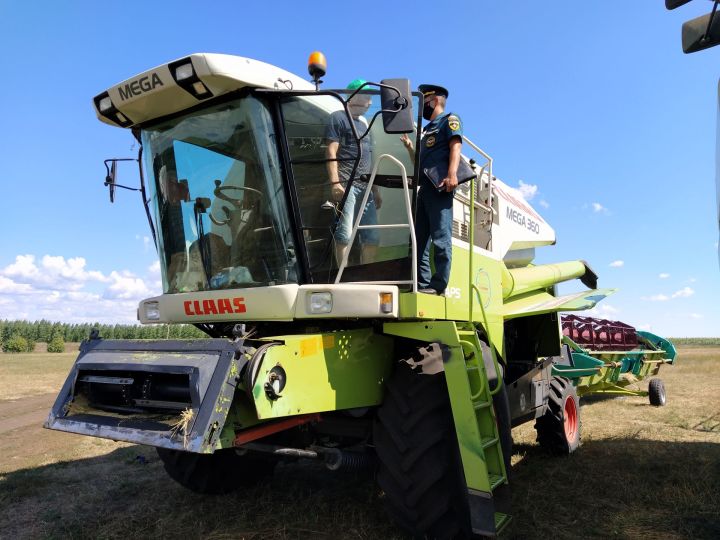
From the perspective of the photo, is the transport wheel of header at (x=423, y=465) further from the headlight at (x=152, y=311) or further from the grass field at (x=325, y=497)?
the headlight at (x=152, y=311)

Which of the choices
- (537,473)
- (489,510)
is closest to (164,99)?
(489,510)

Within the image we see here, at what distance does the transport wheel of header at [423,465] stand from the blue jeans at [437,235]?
2.29 ft

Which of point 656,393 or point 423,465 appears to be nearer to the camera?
point 423,465

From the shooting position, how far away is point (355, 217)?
3.59 metres

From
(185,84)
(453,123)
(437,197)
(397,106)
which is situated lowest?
(437,197)

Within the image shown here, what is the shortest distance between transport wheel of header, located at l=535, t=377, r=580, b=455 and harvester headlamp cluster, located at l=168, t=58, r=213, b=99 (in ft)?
15.5

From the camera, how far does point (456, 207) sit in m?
4.35

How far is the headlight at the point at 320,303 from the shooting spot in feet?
10.5

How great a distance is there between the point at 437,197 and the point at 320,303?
1.15 meters

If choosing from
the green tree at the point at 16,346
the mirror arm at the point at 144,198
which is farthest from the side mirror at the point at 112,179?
the green tree at the point at 16,346

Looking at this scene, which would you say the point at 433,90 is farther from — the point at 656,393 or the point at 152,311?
the point at 656,393

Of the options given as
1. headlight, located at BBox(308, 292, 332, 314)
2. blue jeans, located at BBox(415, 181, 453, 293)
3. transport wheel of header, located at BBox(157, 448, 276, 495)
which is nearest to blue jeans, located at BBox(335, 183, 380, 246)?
blue jeans, located at BBox(415, 181, 453, 293)

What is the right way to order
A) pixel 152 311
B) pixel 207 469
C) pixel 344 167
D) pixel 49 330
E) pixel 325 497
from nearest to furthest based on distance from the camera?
pixel 344 167 → pixel 152 311 → pixel 207 469 → pixel 325 497 → pixel 49 330

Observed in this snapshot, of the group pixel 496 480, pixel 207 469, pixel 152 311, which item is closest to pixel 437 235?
pixel 496 480
